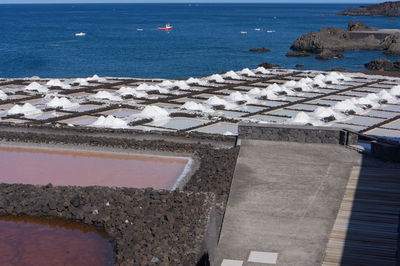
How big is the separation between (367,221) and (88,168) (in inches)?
378

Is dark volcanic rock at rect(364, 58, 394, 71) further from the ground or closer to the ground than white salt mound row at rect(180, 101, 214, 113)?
closer to the ground

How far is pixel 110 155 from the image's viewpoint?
19.1 metres

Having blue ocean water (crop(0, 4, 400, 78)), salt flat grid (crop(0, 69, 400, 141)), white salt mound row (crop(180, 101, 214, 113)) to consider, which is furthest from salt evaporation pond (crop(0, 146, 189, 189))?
blue ocean water (crop(0, 4, 400, 78))

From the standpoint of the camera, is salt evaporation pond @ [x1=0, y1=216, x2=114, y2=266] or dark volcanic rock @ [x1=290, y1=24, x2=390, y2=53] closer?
salt evaporation pond @ [x1=0, y1=216, x2=114, y2=266]

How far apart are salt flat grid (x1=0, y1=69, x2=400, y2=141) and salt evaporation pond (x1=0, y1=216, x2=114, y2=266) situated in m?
11.6

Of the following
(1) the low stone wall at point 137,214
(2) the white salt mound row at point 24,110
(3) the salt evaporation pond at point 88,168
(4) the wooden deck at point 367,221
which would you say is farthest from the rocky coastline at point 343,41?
(1) the low stone wall at point 137,214

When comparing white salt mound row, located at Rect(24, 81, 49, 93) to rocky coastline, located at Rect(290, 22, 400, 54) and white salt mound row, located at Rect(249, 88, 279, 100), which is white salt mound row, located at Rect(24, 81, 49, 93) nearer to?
white salt mound row, located at Rect(249, 88, 279, 100)

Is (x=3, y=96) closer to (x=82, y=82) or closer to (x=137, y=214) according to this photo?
(x=82, y=82)

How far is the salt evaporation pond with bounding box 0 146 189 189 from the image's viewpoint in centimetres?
1653

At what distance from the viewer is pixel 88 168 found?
17.8 metres

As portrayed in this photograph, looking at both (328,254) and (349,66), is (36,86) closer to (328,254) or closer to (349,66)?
(328,254)

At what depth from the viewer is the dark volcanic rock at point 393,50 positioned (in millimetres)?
90125

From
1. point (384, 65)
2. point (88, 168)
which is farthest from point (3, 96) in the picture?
point (384, 65)

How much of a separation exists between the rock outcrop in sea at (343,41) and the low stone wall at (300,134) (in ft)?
239
